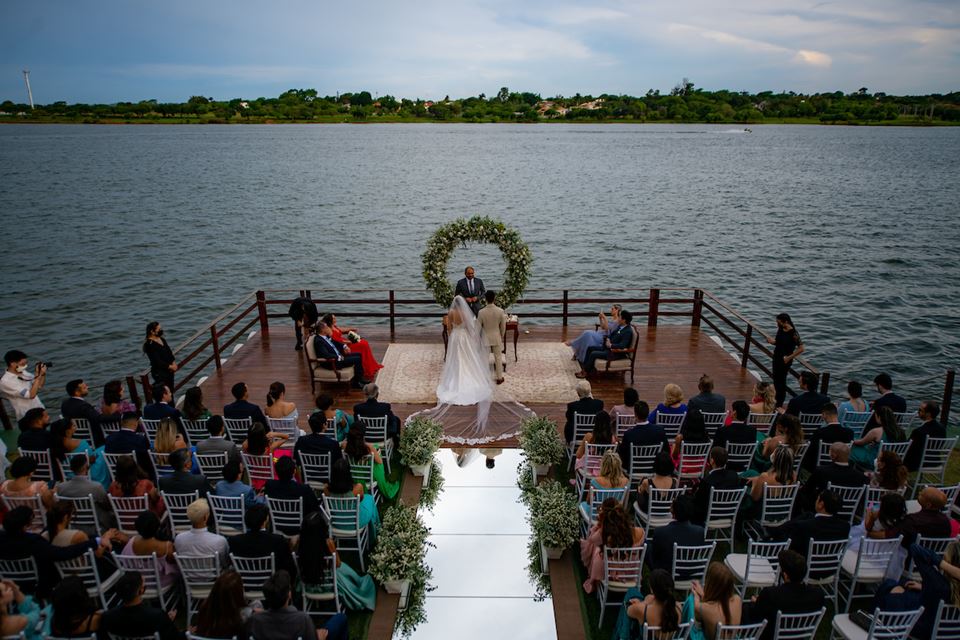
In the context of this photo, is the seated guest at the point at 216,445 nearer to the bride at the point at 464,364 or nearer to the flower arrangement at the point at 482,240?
the bride at the point at 464,364

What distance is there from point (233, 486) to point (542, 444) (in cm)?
417

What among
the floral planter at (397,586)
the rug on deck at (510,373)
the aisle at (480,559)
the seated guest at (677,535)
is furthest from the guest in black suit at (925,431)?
the floral planter at (397,586)

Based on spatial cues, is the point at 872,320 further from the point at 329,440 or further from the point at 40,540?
the point at 40,540

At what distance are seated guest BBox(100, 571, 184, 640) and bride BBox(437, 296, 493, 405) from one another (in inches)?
272

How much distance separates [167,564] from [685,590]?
16.2 feet

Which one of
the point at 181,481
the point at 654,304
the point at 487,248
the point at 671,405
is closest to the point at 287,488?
the point at 181,481

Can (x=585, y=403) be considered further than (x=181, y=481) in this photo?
Yes

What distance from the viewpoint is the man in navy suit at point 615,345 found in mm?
12273

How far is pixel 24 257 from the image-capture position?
3512 cm

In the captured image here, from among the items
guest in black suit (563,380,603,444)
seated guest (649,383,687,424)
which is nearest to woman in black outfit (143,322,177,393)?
guest in black suit (563,380,603,444)

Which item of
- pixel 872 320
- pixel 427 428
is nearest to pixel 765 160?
pixel 872 320

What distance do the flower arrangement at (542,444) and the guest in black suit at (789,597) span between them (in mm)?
4057

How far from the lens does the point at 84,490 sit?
6773 mm

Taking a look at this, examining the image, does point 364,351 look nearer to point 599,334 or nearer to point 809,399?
point 599,334
